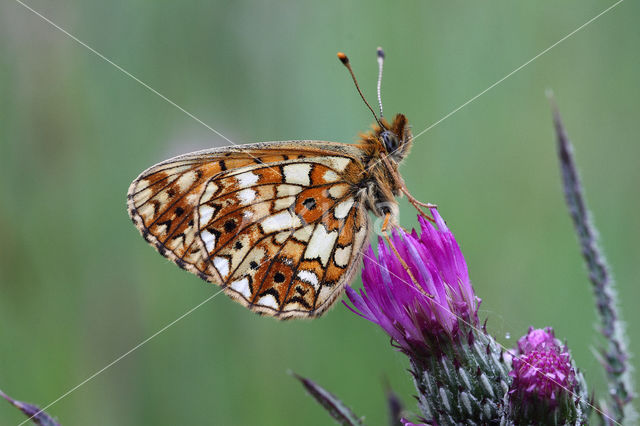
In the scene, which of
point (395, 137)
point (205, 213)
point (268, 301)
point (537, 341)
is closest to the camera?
point (537, 341)

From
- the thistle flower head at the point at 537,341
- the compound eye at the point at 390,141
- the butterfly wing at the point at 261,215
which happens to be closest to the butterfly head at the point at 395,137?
the compound eye at the point at 390,141

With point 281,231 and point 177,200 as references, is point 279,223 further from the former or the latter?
point 177,200

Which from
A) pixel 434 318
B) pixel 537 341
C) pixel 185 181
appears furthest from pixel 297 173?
pixel 537 341

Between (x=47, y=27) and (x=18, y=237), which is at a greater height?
(x=47, y=27)

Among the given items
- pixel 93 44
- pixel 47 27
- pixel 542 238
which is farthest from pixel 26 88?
pixel 542 238

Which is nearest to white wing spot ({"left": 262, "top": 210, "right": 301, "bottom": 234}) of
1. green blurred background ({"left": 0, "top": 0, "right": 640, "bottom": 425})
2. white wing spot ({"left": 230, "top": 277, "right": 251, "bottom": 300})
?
white wing spot ({"left": 230, "top": 277, "right": 251, "bottom": 300})

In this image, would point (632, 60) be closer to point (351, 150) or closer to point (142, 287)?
point (351, 150)
